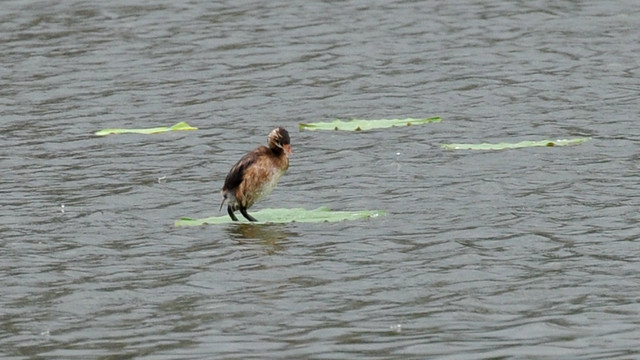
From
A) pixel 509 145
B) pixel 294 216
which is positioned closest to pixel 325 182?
pixel 294 216

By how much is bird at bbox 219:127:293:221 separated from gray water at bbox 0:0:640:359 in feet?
1.12

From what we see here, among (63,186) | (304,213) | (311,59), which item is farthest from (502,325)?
(311,59)

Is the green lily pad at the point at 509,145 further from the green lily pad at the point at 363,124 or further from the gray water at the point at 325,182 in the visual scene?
the green lily pad at the point at 363,124

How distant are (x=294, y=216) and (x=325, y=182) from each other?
1990 millimetres

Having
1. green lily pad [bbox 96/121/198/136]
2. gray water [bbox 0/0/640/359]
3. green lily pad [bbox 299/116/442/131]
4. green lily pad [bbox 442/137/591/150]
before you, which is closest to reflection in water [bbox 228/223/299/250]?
gray water [bbox 0/0/640/359]

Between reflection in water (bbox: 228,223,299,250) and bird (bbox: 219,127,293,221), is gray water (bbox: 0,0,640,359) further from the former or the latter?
bird (bbox: 219,127,293,221)

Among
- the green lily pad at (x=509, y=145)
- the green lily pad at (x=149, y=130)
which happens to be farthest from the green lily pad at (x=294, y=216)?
the green lily pad at (x=149, y=130)

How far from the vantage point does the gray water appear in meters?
11.7

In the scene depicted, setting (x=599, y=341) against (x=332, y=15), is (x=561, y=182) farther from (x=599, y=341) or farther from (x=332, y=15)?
(x=332, y=15)

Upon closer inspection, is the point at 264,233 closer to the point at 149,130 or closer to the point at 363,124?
the point at 363,124

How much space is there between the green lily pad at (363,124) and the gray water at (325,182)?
5.3 inches

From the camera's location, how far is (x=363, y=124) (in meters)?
19.8

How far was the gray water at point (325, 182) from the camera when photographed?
38.5 feet

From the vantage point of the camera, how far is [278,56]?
2506 cm
